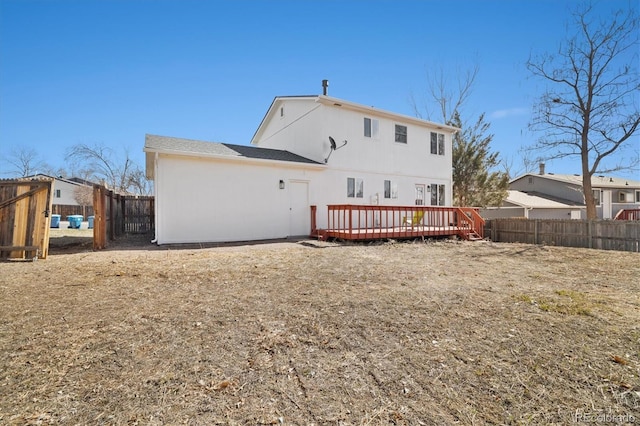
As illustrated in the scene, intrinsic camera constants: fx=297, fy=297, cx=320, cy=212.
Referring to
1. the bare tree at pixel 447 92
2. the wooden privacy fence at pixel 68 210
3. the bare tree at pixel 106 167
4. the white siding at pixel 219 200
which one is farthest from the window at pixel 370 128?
the wooden privacy fence at pixel 68 210

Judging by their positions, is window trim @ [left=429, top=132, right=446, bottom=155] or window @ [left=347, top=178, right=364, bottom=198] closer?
window @ [left=347, top=178, right=364, bottom=198]

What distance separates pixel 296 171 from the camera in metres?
12.4

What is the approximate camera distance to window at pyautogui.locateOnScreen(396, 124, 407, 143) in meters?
15.0

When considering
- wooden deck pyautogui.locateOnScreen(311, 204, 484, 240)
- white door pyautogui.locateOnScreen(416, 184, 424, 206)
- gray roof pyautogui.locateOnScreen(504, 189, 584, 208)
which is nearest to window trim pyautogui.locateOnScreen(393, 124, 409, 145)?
white door pyautogui.locateOnScreen(416, 184, 424, 206)

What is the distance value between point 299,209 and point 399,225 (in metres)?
4.19

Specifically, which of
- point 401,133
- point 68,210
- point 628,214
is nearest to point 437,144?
point 401,133

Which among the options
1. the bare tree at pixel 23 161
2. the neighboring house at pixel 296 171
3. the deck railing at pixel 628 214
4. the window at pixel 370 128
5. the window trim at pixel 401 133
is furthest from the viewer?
the bare tree at pixel 23 161

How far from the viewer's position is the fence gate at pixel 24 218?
6.77 metres

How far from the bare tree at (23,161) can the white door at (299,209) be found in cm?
4160

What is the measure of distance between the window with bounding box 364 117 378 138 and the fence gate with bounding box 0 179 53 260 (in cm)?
1149

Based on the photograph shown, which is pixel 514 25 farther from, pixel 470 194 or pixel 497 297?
pixel 497 297

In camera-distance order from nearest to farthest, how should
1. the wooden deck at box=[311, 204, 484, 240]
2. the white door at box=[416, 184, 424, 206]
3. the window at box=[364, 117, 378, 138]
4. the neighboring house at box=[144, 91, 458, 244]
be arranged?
the neighboring house at box=[144, 91, 458, 244]
the wooden deck at box=[311, 204, 484, 240]
the window at box=[364, 117, 378, 138]
the white door at box=[416, 184, 424, 206]

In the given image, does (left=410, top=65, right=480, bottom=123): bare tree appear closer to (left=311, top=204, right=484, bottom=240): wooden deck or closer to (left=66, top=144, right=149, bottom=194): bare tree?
(left=311, top=204, right=484, bottom=240): wooden deck

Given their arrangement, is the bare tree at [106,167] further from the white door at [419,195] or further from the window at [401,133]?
the white door at [419,195]
